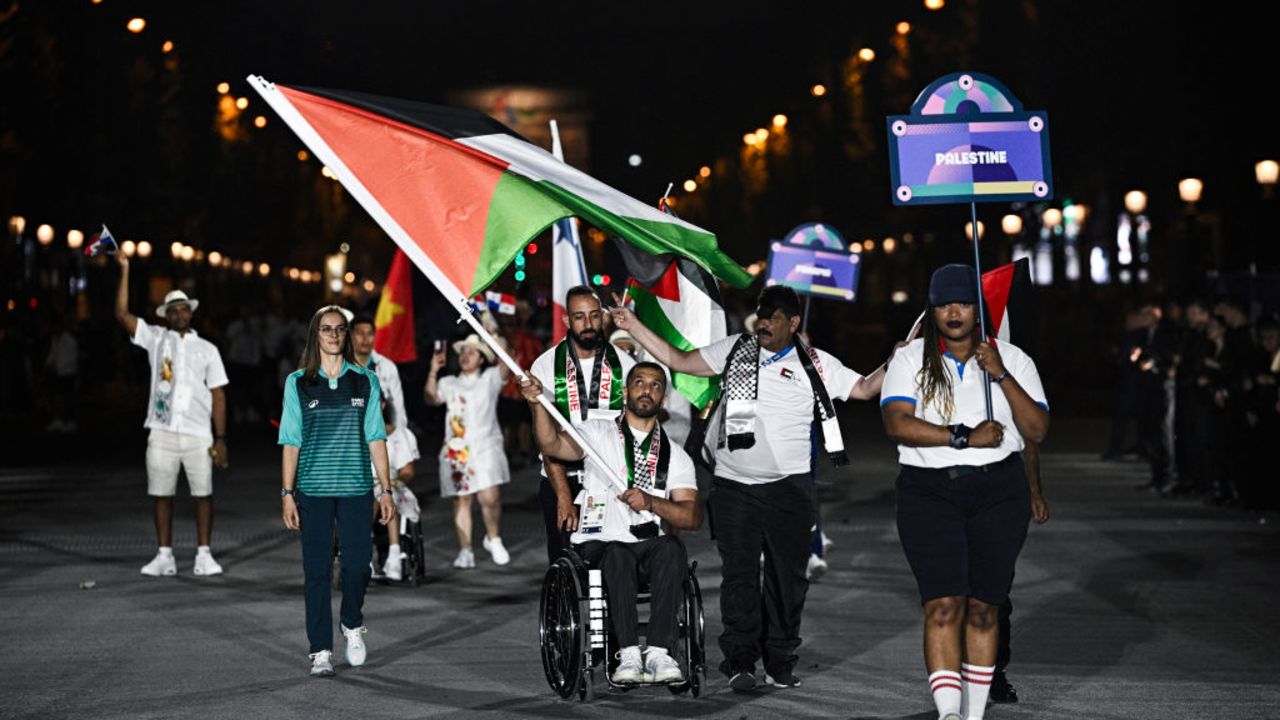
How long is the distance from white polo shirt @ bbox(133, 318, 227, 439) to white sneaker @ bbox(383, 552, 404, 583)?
5.64 ft

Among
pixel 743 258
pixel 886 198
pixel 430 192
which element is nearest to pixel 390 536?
pixel 430 192

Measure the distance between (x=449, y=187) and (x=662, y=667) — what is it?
2521 millimetres

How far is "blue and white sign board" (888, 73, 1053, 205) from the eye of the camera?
9.15 meters

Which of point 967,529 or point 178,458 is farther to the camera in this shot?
point 178,458

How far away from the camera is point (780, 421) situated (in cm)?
977

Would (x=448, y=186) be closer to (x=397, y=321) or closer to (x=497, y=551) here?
(x=497, y=551)

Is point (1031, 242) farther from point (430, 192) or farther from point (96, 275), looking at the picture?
point (430, 192)

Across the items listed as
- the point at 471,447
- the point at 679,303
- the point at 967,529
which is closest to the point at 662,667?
the point at 967,529

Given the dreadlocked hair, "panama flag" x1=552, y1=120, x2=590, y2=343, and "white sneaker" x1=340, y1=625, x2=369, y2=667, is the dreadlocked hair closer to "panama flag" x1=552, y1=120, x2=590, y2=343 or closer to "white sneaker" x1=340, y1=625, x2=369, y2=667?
"white sneaker" x1=340, y1=625, x2=369, y2=667

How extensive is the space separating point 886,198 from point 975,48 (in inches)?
466

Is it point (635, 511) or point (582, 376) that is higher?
point (582, 376)

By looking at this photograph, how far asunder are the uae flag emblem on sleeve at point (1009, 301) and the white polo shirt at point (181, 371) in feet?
20.8

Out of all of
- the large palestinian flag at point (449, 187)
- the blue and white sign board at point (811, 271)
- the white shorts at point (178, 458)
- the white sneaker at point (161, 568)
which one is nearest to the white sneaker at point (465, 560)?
the white shorts at point (178, 458)

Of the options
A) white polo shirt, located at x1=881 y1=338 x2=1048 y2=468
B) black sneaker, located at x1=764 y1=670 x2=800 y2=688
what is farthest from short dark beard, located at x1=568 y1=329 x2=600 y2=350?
white polo shirt, located at x1=881 y1=338 x2=1048 y2=468
